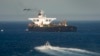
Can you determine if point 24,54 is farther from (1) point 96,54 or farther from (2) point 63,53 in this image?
(1) point 96,54

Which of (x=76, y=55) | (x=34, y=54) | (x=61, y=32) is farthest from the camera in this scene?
(x=61, y=32)

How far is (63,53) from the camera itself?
3408 inches

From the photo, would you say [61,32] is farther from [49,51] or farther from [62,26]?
[49,51]

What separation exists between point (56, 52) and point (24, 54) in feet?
24.4

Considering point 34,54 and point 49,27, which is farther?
point 49,27

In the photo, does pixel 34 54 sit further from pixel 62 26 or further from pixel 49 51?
pixel 62 26

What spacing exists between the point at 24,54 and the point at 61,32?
104012 mm

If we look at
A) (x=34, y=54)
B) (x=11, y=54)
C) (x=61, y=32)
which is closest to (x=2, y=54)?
(x=11, y=54)

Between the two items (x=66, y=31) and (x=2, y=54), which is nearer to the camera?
(x=2, y=54)

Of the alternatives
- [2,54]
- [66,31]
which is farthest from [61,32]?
[2,54]

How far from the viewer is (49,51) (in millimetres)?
89938

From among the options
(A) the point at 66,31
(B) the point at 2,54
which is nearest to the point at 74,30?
(A) the point at 66,31

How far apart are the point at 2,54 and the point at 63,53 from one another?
50.7ft

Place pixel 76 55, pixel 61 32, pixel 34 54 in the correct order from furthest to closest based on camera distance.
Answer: pixel 61 32
pixel 34 54
pixel 76 55
